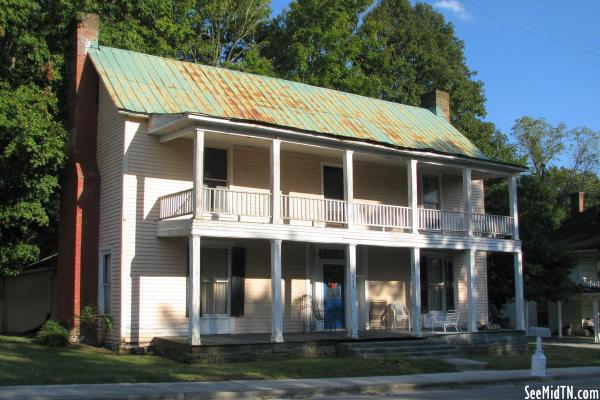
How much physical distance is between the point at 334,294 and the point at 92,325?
7.57 m

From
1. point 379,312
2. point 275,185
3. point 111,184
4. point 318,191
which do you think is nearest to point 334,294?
point 379,312

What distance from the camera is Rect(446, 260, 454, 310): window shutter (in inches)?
985

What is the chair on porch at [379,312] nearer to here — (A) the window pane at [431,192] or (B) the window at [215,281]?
(A) the window pane at [431,192]

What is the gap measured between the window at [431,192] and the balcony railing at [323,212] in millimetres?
1967

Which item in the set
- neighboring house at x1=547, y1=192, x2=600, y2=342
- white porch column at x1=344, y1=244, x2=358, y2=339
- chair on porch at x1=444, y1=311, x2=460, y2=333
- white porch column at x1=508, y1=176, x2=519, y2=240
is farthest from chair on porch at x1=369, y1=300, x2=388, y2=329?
neighboring house at x1=547, y1=192, x2=600, y2=342

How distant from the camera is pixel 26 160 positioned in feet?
65.6

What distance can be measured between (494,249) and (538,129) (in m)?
40.7

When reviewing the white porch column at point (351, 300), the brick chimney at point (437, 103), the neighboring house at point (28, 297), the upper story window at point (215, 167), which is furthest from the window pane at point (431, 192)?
the neighboring house at point (28, 297)

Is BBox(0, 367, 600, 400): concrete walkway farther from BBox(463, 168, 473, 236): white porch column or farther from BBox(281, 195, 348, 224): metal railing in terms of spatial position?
BBox(463, 168, 473, 236): white porch column

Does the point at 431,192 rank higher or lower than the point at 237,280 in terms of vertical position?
higher

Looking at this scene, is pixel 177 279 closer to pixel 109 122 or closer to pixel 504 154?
pixel 109 122

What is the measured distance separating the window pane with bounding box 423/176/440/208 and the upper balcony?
1.4 inches

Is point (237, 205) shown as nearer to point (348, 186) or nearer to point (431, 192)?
point (348, 186)

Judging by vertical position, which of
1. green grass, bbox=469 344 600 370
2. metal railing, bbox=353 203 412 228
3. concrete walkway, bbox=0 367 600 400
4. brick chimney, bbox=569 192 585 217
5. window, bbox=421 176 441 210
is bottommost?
green grass, bbox=469 344 600 370
